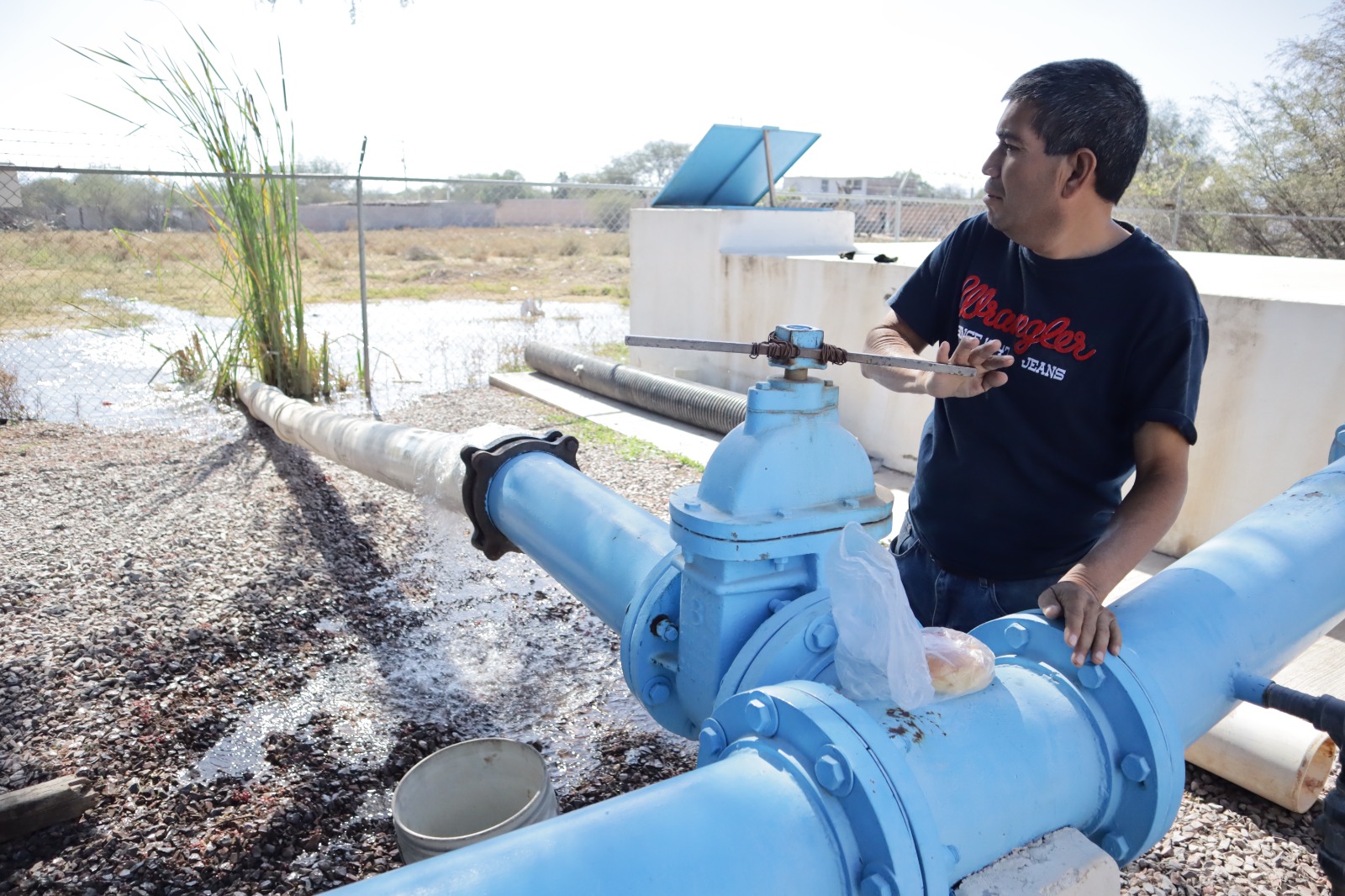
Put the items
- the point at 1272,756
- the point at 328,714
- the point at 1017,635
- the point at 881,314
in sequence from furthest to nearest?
1. the point at 881,314
2. the point at 328,714
3. the point at 1272,756
4. the point at 1017,635

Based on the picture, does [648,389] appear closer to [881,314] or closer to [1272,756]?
[881,314]

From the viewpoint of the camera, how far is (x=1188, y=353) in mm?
1326

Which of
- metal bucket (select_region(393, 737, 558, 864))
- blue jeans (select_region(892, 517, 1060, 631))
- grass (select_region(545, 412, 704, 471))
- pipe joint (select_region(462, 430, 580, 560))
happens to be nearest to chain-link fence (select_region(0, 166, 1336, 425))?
grass (select_region(545, 412, 704, 471))

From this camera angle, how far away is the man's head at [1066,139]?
1336mm

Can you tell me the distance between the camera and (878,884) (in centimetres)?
75

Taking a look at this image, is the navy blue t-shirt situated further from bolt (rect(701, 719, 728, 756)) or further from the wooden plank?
the wooden plank

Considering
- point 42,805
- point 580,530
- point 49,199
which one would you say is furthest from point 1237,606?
point 49,199

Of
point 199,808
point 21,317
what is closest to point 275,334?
point 199,808

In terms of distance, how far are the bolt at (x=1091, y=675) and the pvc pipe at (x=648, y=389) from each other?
3.81 metres

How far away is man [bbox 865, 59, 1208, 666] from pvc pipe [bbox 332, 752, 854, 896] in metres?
0.47

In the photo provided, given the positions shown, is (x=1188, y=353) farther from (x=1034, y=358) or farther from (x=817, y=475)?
(x=817, y=475)

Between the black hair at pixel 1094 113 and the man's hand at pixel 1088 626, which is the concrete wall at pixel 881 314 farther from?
the man's hand at pixel 1088 626

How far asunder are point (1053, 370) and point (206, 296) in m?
8.43

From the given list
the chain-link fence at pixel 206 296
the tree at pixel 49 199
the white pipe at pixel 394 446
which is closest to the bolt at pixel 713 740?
the white pipe at pixel 394 446
